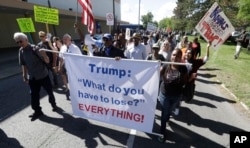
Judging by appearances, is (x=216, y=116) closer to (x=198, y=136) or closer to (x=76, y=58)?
(x=198, y=136)

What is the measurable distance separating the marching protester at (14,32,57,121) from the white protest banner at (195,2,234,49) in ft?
13.7

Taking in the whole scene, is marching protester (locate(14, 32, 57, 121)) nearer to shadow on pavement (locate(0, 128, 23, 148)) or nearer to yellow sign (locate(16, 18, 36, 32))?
shadow on pavement (locate(0, 128, 23, 148))

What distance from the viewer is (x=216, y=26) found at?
18.7 ft

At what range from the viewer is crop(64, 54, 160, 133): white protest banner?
12.4 feet

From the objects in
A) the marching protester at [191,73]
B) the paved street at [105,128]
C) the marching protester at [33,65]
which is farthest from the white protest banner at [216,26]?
the marching protester at [33,65]

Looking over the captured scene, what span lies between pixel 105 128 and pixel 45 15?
5.62 metres

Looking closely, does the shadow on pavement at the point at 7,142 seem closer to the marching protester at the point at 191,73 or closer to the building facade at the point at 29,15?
the marching protester at the point at 191,73

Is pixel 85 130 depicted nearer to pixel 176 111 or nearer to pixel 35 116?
pixel 35 116

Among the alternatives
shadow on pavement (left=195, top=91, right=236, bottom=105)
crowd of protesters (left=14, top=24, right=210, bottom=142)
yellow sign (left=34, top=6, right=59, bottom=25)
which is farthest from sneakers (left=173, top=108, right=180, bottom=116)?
yellow sign (left=34, top=6, right=59, bottom=25)

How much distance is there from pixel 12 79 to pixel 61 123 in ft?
17.8

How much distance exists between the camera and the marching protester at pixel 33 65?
4789mm

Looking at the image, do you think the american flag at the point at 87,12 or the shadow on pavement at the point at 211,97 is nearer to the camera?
the shadow on pavement at the point at 211,97

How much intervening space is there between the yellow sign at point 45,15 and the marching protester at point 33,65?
351 cm

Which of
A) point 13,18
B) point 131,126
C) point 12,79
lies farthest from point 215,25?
point 13,18
